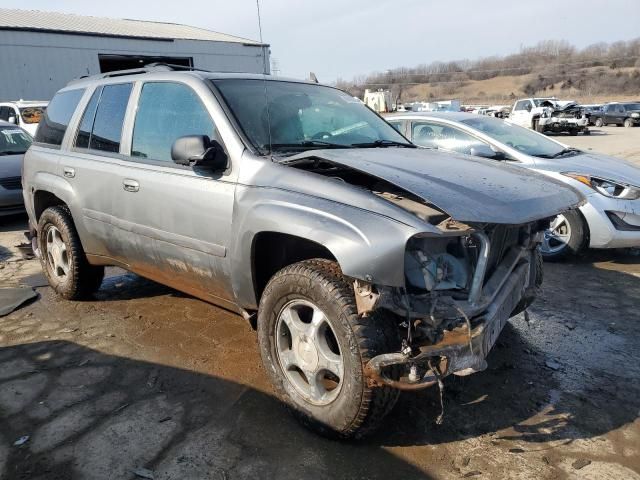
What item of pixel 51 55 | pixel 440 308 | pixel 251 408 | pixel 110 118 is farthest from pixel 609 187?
pixel 51 55

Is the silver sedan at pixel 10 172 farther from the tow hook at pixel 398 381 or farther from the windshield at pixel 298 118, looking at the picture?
the tow hook at pixel 398 381

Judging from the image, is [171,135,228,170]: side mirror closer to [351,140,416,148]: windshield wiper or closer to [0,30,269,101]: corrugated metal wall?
[351,140,416,148]: windshield wiper

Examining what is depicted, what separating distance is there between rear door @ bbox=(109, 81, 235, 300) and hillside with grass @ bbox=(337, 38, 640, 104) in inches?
2117

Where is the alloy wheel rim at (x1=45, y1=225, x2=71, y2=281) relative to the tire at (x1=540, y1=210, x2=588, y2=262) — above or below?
above

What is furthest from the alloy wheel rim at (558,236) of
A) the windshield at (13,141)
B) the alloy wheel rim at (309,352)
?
the windshield at (13,141)

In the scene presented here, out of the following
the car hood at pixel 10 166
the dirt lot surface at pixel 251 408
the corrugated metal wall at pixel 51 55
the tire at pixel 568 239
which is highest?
the corrugated metal wall at pixel 51 55

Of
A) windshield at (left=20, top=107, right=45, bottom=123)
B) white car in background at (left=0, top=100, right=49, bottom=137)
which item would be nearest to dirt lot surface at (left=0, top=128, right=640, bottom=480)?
white car in background at (left=0, top=100, right=49, bottom=137)

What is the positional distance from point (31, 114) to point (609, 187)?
14440 mm

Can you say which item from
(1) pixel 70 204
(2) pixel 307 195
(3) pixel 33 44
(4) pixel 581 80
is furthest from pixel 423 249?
(4) pixel 581 80

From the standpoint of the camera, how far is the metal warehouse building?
2364 cm

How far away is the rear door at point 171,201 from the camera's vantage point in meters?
3.26

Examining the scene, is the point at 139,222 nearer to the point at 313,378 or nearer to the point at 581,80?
the point at 313,378

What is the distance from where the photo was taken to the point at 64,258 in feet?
16.2

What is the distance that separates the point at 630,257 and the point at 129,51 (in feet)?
87.6
